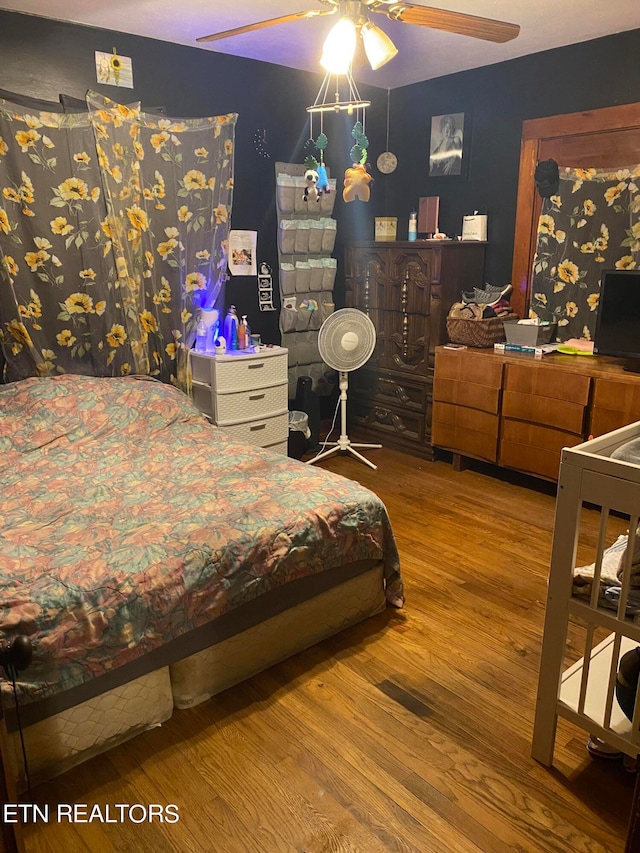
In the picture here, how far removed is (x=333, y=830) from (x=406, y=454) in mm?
3131

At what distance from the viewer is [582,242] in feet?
12.9

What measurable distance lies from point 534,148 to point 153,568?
3551 millimetres

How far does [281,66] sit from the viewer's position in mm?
4238

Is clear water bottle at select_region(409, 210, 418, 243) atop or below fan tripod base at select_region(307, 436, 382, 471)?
atop

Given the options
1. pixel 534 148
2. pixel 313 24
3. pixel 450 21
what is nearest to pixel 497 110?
pixel 534 148

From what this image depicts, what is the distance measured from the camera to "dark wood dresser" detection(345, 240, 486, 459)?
14.0ft

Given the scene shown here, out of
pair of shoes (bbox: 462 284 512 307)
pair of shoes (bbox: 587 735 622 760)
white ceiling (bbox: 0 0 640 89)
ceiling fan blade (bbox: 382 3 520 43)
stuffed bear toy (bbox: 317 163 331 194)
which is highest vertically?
white ceiling (bbox: 0 0 640 89)

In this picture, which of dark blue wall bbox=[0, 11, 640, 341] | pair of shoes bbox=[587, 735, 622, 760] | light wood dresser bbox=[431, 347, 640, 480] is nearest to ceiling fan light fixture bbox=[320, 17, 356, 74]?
dark blue wall bbox=[0, 11, 640, 341]

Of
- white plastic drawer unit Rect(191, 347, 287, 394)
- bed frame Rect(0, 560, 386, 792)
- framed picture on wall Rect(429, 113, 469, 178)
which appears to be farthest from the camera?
framed picture on wall Rect(429, 113, 469, 178)

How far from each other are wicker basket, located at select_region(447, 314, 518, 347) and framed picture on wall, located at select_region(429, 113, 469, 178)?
43.4 inches

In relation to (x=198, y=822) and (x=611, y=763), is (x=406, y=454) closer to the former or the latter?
(x=611, y=763)

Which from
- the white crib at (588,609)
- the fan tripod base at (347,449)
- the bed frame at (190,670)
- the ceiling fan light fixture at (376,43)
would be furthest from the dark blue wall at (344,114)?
the white crib at (588,609)

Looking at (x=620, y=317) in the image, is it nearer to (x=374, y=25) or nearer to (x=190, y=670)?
(x=374, y=25)

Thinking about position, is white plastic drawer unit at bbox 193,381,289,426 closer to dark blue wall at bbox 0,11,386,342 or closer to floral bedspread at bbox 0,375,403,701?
floral bedspread at bbox 0,375,403,701
